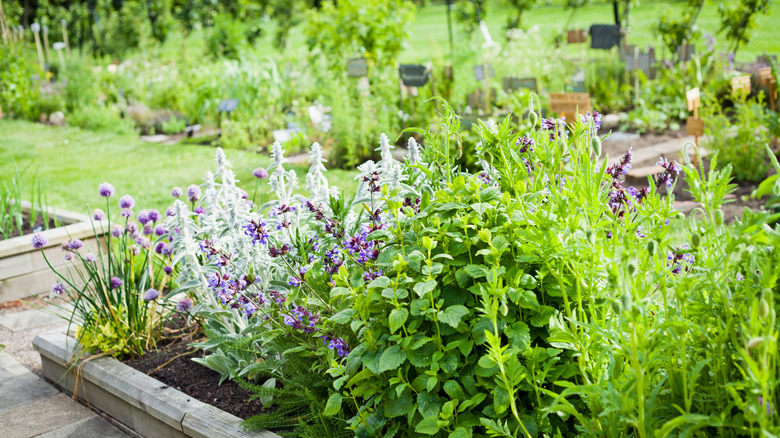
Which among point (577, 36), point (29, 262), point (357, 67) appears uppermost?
point (577, 36)

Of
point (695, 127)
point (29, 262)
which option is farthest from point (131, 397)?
point (695, 127)

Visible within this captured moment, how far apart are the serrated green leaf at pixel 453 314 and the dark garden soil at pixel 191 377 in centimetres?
96

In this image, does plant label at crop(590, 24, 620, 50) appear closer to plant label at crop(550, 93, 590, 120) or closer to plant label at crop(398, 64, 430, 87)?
plant label at crop(398, 64, 430, 87)

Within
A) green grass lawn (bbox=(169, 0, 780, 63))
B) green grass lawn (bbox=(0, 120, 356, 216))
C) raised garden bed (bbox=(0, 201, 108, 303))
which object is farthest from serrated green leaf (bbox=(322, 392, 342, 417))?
green grass lawn (bbox=(169, 0, 780, 63))

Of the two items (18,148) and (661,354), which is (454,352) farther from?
(18,148)

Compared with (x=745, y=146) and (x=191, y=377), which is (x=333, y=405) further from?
(x=745, y=146)

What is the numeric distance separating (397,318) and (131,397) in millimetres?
1403

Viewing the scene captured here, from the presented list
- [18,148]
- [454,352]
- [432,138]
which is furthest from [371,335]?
[18,148]

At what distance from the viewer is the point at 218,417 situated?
2348 mm

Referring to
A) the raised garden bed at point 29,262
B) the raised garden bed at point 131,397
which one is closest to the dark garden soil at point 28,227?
the raised garden bed at point 29,262

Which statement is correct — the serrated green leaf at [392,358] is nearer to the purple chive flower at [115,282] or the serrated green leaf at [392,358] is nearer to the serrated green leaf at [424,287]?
the serrated green leaf at [424,287]

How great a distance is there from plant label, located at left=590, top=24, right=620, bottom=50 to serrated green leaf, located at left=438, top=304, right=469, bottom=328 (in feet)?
23.7

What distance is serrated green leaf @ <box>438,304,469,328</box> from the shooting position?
5.77 feet

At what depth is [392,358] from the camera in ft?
6.00
